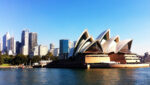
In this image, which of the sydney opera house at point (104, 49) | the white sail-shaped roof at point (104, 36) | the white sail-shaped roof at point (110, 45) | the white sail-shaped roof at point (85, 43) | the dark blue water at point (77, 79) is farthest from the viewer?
the white sail-shaped roof at point (110, 45)

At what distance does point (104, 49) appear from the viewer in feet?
343

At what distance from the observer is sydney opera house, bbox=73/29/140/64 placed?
100375mm

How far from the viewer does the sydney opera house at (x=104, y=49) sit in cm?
10038

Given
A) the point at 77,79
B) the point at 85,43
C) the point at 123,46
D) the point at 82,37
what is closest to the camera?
the point at 77,79

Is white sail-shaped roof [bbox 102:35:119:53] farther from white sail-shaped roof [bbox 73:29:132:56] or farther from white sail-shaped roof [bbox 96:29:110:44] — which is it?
white sail-shaped roof [bbox 96:29:110:44]

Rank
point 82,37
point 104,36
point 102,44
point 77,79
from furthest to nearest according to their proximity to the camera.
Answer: point 104,36
point 102,44
point 82,37
point 77,79

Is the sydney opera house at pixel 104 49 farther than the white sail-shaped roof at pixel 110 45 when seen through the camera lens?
No

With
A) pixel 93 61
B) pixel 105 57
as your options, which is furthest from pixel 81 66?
pixel 105 57

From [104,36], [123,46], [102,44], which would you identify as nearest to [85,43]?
[102,44]

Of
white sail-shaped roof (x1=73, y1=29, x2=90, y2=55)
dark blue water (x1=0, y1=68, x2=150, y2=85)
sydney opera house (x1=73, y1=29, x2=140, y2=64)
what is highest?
white sail-shaped roof (x1=73, y1=29, x2=90, y2=55)

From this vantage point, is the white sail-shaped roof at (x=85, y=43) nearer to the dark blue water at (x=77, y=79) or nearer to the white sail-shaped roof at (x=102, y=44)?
the white sail-shaped roof at (x=102, y=44)

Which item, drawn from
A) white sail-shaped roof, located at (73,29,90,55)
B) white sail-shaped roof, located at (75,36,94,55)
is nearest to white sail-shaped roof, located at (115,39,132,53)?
white sail-shaped roof, located at (75,36,94,55)

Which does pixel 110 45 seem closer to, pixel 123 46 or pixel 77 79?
pixel 123 46

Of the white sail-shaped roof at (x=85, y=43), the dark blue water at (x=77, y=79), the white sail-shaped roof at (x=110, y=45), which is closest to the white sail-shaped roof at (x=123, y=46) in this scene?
the white sail-shaped roof at (x=110, y=45)
